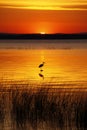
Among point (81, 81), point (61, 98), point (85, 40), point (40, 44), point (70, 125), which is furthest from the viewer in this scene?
point (40, 44)

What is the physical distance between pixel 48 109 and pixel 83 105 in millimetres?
632

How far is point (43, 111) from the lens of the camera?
902 cm

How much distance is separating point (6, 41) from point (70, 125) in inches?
2065

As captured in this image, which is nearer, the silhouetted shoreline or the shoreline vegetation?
the shoreline vegetation

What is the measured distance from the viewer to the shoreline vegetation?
28.5 ft

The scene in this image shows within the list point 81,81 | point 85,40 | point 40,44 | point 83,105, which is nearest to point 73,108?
point 83,105

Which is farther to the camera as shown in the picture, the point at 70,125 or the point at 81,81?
the point at 81,81

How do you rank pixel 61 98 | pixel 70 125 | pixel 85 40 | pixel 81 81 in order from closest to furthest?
1. pixel 70 125
2. pixel 61 98
3. pixel 81 81
4. pixel 85 40

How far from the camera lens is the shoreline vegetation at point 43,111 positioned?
28.5ft

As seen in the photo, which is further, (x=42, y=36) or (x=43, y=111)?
(x=42, y=36)

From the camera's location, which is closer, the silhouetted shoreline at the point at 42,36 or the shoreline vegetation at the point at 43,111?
the shoreline vegetation at the point at 43,111

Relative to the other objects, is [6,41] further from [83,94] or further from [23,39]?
[83,94]

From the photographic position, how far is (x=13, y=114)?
355 inches

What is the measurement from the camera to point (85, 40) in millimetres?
58250
